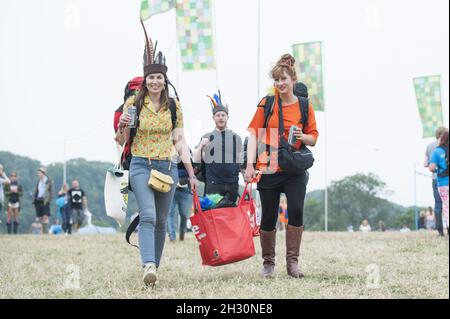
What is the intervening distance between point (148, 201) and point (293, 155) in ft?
4.03

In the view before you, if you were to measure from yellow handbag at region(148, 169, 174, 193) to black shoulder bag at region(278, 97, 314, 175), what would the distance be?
0.96 metres

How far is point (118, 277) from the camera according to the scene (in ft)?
20.0

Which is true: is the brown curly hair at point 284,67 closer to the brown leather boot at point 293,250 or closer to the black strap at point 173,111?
the black strap at point 173,111

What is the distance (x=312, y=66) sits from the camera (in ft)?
67.0

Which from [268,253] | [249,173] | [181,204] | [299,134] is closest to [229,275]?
[268,253]

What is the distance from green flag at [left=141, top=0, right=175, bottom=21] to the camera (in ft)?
54.6

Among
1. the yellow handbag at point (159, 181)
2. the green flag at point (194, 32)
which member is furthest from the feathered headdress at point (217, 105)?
the green flag at point (194, 32)

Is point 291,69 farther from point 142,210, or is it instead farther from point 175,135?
point 142,210

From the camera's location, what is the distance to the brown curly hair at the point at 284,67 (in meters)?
5.76

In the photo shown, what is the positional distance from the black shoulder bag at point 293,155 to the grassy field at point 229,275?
35.2 inches

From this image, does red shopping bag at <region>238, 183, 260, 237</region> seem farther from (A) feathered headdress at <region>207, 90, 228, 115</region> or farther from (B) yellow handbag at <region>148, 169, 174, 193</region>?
(A) feathered headdress at <region>207, 90, 228, 115</region>

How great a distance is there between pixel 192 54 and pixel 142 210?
11.5 metres
